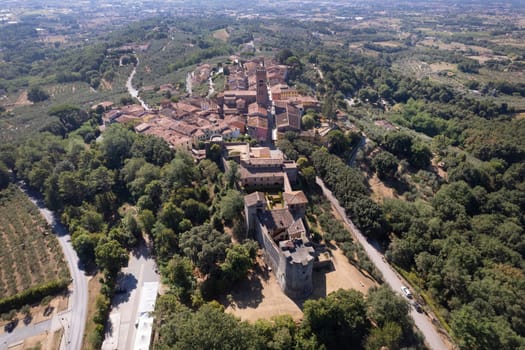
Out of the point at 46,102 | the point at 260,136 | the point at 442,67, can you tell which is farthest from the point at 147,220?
the point at 442,67

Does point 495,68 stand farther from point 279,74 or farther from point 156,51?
point 156,51

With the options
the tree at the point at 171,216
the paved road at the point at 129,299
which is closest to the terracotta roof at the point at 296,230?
the tree at the point at 171,216

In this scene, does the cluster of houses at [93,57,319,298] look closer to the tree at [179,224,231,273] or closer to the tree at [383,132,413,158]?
the tree at [179,224,231,273]

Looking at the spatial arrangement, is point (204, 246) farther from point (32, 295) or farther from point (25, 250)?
point (25, 250)

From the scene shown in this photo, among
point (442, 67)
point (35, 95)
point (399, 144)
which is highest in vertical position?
point (442, 67)

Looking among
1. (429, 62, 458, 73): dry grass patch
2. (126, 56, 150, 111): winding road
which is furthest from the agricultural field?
(429, 62, 458, 73): dry grass patch

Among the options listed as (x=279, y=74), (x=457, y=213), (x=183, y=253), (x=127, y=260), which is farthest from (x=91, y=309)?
(x=279, y=74)
